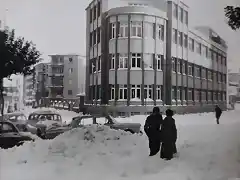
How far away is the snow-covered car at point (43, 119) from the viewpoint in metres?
2.28

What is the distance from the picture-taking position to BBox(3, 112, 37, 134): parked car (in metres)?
2.29

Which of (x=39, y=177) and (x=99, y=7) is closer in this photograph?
(x=39, y=177)

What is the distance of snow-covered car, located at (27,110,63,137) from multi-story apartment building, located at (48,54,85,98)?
0.40ft

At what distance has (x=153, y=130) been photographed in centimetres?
218

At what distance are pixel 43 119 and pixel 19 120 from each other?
6.0 inches

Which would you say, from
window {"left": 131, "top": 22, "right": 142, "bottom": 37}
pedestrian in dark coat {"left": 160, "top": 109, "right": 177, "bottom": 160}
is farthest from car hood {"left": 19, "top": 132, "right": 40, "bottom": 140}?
window {"left": 131, "top": 22, "right": 142, "bottom": 37}

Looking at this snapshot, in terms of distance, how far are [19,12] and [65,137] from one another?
0.88 m

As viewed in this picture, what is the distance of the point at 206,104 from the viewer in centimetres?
234

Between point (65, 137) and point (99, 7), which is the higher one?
point (99, 7)

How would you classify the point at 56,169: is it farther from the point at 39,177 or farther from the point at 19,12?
the point at 19,12

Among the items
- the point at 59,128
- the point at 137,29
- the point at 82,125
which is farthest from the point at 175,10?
the point at 59,128

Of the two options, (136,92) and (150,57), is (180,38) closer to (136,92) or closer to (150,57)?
(150,57)

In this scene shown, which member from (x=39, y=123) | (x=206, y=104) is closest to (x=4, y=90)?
(x=39, y=123)

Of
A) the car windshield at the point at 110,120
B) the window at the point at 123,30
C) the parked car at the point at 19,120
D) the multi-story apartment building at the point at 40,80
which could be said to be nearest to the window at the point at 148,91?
the car windshield at the point at 110,120
